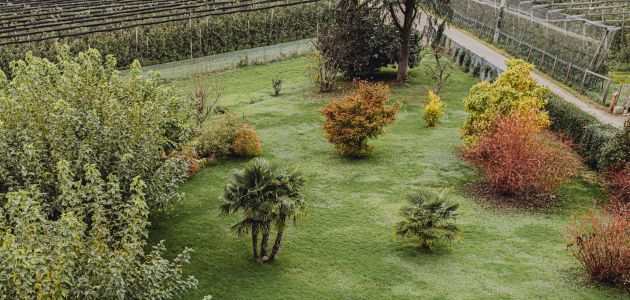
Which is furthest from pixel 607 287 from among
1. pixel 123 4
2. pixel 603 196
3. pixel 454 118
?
pixel 123 4

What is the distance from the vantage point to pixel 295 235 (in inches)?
683

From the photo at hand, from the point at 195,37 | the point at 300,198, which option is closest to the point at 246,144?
the point at 300,198

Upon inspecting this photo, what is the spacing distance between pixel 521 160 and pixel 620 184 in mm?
3221

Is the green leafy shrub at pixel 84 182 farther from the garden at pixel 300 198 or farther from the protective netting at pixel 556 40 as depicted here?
the protective netting at pixel 556 40

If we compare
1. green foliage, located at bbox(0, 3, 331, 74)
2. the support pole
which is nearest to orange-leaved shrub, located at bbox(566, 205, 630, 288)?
green foliage, located at bbox(0, 3, 331, 74)

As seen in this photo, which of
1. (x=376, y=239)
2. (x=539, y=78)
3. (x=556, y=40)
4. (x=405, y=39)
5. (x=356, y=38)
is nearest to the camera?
(x=376, y=239)

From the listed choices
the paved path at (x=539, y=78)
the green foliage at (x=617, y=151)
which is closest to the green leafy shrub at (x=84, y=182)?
the green foliage at (x=617, y=151)

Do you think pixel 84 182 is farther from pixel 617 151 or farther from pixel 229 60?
pixel 229 60

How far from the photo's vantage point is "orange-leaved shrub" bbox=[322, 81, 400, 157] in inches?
853

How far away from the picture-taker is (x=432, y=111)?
25500mm

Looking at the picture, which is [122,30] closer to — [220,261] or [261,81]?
[261,81]

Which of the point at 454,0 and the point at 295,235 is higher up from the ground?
the point at 454,0

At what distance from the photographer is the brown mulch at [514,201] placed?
747 inches

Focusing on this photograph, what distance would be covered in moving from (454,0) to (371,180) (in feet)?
105
